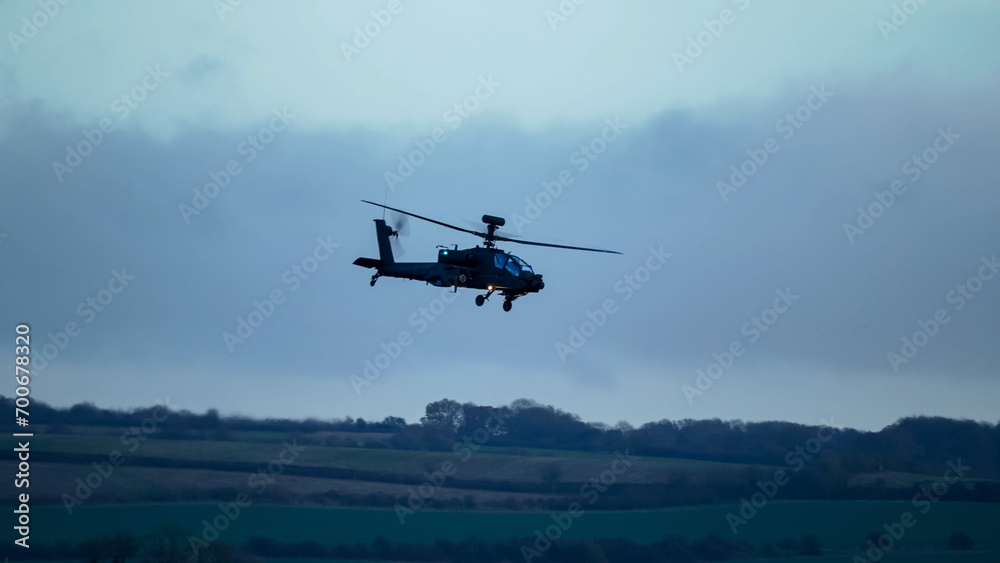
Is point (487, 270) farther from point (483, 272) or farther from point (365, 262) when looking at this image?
point (365, 262)

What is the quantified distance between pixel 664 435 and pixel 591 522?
367 inches

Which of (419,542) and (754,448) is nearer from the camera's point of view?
(419,542)

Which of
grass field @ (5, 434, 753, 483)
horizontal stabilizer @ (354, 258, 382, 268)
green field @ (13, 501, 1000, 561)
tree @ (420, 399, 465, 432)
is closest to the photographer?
horizontal stabilizer @ (354, 258, 382, 268)

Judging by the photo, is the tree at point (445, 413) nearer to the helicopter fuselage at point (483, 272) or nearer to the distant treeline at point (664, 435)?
the distant treeline at point (664, 435)

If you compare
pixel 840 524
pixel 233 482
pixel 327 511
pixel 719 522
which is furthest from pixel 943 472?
pixel 233 482

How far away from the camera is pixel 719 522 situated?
5334 cm

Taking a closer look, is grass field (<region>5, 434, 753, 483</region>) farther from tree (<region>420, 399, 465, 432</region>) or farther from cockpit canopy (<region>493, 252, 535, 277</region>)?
cockpit canopy (<region>493, 252, 535, 277</region>)

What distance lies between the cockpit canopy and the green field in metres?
15.3

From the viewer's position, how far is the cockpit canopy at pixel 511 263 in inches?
1639

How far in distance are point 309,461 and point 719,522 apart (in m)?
19.7

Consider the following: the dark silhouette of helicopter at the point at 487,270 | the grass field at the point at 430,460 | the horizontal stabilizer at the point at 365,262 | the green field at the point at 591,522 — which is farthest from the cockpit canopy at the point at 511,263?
the grass field at the point at 430,460

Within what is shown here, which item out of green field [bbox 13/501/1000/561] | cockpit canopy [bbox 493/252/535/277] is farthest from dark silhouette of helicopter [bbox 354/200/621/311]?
green field [bbox 13/501/1000/561]

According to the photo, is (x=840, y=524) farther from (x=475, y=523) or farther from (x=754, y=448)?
(x=475, y=523)

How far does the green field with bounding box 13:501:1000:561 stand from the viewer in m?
49.2
